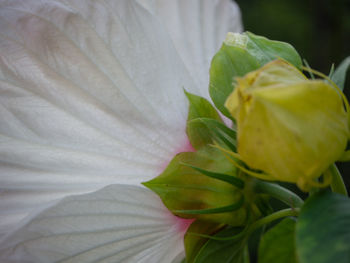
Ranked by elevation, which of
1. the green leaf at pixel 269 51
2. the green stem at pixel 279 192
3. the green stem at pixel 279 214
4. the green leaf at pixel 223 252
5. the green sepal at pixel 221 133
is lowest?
the green leaf at pixel 223 252

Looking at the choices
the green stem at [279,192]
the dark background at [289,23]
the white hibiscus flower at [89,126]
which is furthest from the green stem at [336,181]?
the dark background at [289,23]

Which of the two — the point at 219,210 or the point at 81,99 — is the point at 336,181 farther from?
the point at 81,99

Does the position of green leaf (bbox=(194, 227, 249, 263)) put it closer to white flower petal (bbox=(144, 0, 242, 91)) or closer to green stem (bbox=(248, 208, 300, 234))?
green stem (bbox=(248, 208, 300, 234))

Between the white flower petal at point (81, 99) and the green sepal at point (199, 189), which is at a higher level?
the white flower petal at point (81, 99)

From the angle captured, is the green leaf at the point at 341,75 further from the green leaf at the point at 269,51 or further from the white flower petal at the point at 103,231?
the white flower petal at the point at 103,231

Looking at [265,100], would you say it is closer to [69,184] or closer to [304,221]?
[304,221]
